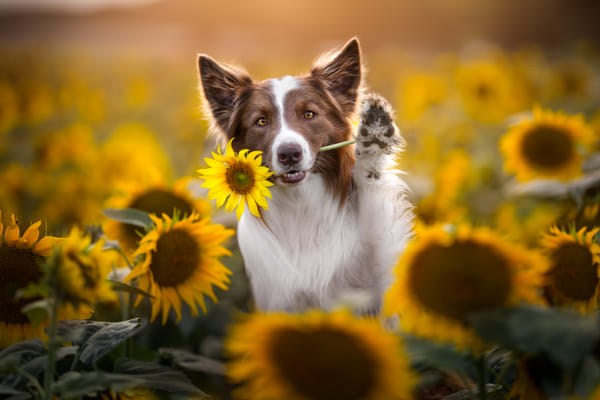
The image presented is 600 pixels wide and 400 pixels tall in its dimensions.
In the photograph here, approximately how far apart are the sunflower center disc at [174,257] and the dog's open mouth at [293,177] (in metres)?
0.66

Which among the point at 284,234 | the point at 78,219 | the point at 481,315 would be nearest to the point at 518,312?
the point at 481,315

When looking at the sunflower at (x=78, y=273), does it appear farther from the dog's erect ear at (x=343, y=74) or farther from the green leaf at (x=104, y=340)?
the dog's erect ear at (x=343, y=74)

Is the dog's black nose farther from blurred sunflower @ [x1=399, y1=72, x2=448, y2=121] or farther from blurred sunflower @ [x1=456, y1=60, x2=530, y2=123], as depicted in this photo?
blurred sunflower @ [x1=399, y1=72, x2=448, y2=121]

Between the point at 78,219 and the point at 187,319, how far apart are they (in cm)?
278

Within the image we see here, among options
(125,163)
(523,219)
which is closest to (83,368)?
(125,163)

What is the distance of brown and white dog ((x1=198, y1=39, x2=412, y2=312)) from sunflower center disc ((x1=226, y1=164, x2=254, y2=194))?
43 cm

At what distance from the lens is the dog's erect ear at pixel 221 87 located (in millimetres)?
2883

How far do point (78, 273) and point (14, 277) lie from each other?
2.02 ft

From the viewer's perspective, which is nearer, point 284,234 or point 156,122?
point 284,234

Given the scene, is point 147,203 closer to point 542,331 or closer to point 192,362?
point 192,362

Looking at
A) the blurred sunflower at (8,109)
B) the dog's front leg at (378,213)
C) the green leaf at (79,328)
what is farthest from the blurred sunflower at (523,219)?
the blurred sunflower at (8,109)

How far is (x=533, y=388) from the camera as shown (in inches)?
67.4

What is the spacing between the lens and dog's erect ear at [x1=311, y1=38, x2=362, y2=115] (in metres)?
2.93

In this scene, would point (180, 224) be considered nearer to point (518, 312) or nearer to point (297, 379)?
point (297, 379)
